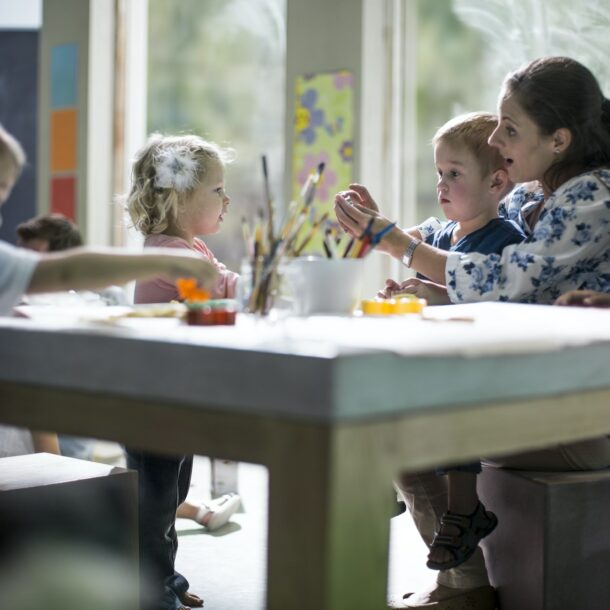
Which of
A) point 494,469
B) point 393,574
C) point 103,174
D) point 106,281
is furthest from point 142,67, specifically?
point 106,281

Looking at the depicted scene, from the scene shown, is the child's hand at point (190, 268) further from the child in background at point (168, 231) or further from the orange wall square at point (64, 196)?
the orange wall square at point (64, 196)

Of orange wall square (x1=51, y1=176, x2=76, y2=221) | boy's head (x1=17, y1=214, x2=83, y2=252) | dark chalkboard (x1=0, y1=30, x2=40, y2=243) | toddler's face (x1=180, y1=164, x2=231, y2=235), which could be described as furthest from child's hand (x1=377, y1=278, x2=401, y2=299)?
dark chalkboard (x1=0, y1=30, x2=40, y2=243)

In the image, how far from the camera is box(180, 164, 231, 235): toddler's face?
2225 millimetres

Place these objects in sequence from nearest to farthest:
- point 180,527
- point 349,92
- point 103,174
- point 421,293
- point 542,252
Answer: point 542,252, point 421,293, point 180,527, point 349,92, point 103,174

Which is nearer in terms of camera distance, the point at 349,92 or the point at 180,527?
the point at 180,527

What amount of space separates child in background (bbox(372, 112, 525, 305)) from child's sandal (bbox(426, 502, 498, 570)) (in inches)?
20.8

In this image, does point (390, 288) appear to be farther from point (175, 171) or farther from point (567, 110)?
point (175, 171)

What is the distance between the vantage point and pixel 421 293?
1908 millimetres

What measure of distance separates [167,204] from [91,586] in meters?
1.06

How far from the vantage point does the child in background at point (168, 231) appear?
1.88 metres

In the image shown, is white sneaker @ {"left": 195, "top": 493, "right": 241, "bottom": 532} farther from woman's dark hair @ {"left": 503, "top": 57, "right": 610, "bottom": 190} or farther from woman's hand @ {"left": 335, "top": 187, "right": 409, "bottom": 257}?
woman's dark hair @ {"left": 503, "top": 57, "right": 610, "bottom": 190}

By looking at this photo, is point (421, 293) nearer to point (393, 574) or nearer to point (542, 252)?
point (542, 252)

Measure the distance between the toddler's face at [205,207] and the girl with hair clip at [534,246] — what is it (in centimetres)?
48

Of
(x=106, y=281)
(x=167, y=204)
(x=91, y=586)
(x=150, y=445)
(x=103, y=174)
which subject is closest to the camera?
(x=150, y=445)
